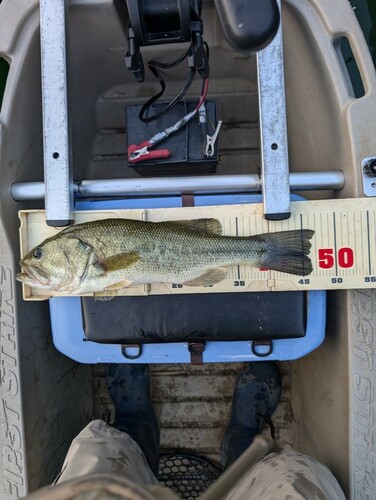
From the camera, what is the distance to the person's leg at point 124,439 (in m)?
1.45

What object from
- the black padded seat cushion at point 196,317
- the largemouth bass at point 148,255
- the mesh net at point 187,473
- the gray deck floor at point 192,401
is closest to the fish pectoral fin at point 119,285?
the largemouth bass at point 148,255

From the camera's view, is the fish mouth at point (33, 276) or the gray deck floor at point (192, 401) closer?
the fish mouth at point (33, 276)

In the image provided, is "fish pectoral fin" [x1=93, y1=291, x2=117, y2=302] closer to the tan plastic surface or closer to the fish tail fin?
the tan plastic surface

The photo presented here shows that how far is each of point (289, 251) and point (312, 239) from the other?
0.11 m

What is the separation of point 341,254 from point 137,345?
873 millimetres

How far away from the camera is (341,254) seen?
1.64 meters

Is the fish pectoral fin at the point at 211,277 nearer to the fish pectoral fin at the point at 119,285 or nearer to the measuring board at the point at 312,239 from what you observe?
the measuring board at the point at 312,239

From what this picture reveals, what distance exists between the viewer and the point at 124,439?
1.77 m

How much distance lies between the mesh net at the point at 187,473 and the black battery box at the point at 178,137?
1.56m

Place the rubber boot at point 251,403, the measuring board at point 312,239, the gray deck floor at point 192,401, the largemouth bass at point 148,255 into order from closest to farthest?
the largemouth bass at point 148,255 < the measuring board at point 312,239 < the rubber boot at point 251,403 < the gray deck floor at point 192,401

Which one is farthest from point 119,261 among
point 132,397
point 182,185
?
point 132,397

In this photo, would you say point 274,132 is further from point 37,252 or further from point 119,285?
point 37,252

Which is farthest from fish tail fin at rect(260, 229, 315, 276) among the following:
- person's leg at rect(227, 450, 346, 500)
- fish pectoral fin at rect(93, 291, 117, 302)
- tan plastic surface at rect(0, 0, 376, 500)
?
person's leg at rect(227, 450, 346, 500)

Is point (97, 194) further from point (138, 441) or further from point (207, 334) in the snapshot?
point (138, 441)
